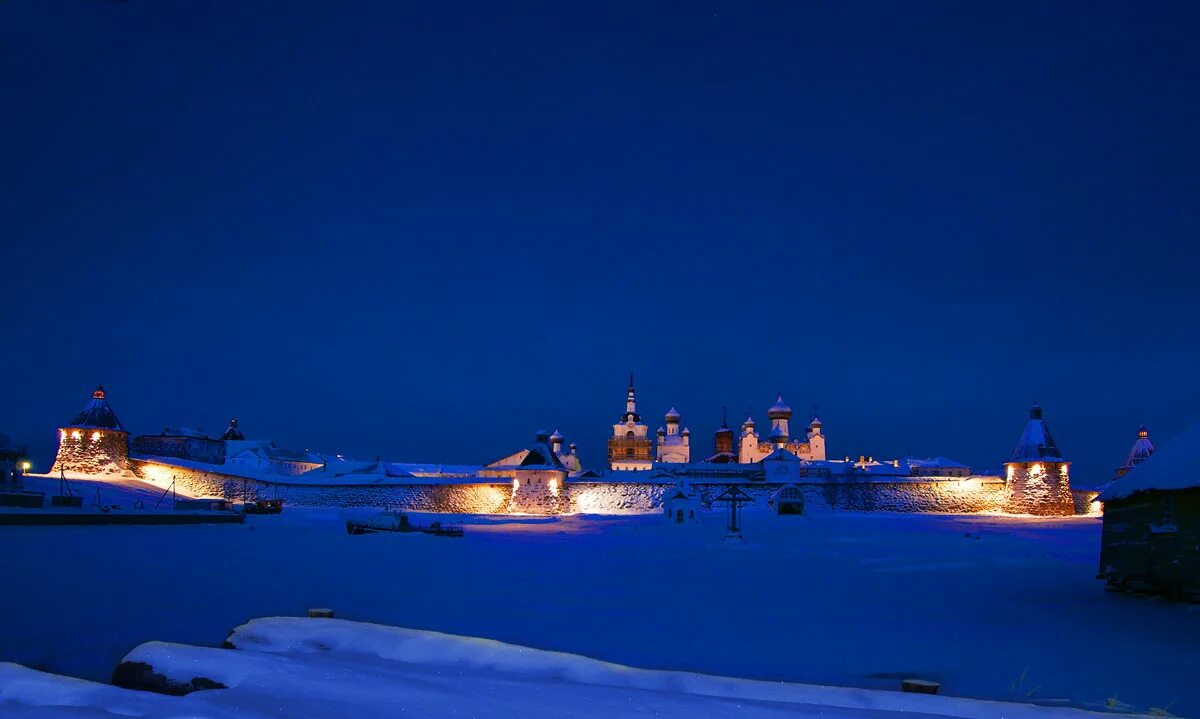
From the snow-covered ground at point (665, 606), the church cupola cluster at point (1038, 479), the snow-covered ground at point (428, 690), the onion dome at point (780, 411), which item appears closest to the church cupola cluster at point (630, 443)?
the onion dome at point (780, 411)

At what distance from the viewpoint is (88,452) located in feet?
161

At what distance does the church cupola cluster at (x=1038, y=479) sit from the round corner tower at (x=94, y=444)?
5796 centimetres

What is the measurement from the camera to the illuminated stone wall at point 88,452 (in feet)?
160

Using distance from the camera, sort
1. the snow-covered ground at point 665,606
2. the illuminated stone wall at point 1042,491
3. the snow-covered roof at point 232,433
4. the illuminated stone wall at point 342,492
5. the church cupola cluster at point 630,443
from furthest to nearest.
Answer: the church cupola cluster at point 630,443
the snow-covered roof at point 232,433
the illuminated stone wall at point 342,492
the illuminated stone wall at point 1042,491
the snow-covered ground at point 665,606

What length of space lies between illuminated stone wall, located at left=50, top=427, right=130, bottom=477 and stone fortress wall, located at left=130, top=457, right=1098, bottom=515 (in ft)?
5.83

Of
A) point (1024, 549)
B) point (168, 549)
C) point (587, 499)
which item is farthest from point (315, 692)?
point (587, 499)

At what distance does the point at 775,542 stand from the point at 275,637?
25592 mm

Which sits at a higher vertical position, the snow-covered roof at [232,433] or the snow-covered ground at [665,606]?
the snow-covered roof at [232,433]

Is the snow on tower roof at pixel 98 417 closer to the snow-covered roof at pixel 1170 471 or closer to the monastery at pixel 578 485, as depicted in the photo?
the monastery at pixel 578 485

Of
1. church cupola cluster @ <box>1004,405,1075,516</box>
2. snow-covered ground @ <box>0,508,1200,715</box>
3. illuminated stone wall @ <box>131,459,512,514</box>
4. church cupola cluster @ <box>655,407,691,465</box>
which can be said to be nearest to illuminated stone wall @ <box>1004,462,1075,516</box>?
church cupola cluster @ <box>1004,405,1075,516</box>

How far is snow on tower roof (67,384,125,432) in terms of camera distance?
49.4 m

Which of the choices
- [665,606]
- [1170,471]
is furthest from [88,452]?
[1170,471]

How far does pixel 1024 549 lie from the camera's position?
89.0ft

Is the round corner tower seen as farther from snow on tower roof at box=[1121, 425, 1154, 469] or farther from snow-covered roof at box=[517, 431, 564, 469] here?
snow on tower roof at box=[1121, 425, 1154, 469]
